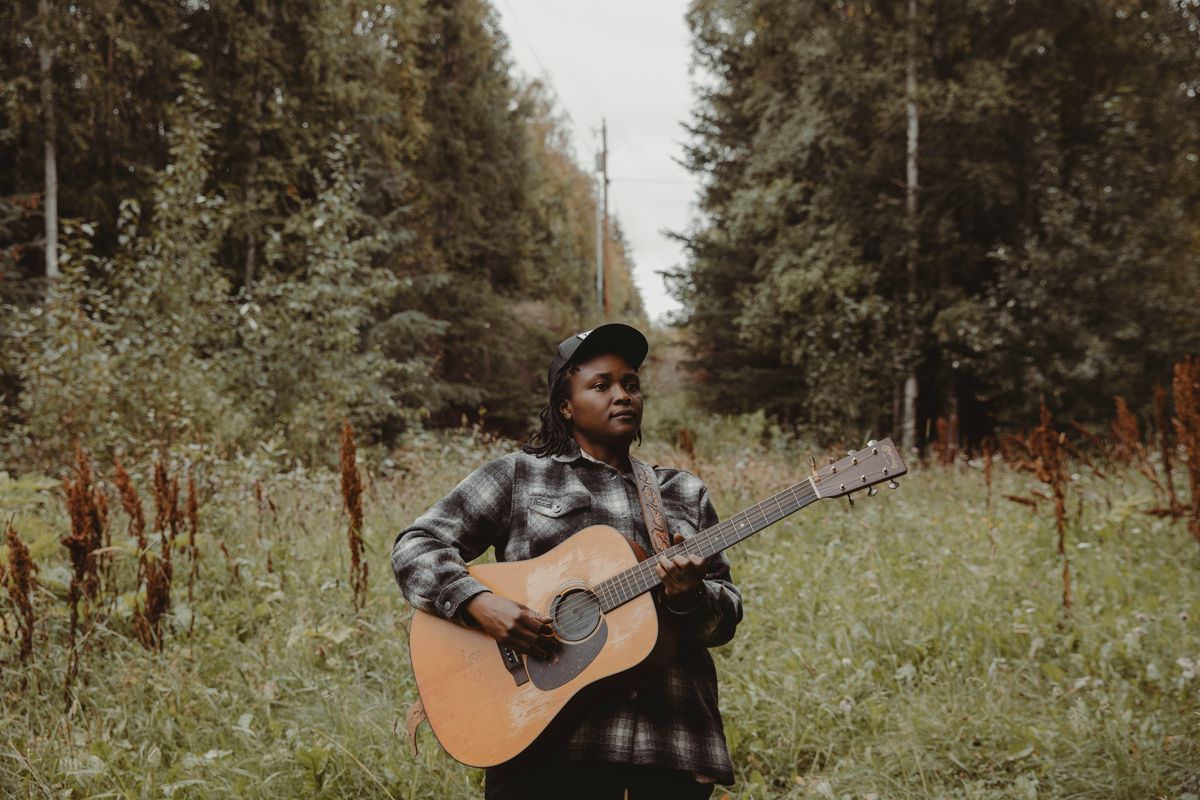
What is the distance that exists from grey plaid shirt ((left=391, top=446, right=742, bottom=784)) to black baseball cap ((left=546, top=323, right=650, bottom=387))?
11.4 inches

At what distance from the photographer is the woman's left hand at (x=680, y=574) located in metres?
1.72

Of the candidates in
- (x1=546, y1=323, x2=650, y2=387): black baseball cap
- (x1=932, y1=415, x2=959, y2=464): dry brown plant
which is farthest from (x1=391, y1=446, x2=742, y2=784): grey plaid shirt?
(x1=932, y1=415, x2=959, y2=464): dry brown plant

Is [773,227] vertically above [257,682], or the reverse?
[773,227]

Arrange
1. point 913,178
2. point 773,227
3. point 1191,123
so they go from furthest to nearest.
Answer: point 773,227 → point 913,178 → point 1191,123

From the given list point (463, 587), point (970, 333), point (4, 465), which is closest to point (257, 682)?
point (463, 587)

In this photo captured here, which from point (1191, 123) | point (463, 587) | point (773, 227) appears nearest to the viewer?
point (463, 587)

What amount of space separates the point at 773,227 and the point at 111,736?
511 inches

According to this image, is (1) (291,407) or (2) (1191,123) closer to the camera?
(1) (291,407)

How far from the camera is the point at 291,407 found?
333 inches

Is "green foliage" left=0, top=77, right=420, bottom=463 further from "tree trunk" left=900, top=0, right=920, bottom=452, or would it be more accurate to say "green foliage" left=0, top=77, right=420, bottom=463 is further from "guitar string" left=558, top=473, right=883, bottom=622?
"tree trunk" left=900, top=0, right=920, bottom=452

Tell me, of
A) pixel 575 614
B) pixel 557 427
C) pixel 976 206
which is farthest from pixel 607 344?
pixel 976 206

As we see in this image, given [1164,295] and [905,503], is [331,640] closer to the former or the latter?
[905,503]

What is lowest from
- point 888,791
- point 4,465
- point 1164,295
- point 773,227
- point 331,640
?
point 888,791

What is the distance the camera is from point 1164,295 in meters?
10.6
